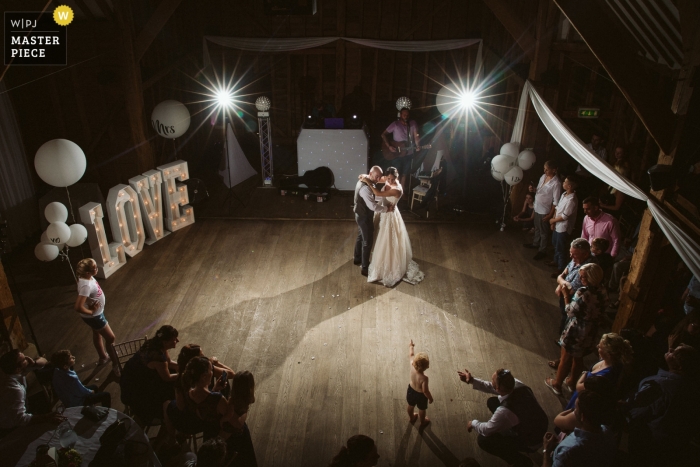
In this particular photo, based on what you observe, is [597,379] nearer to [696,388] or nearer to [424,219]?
[696,388]

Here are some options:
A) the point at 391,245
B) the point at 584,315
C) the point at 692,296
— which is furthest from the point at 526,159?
the point at 584,315

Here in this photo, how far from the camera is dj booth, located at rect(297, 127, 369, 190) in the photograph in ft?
27.4

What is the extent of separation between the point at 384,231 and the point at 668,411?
3.28 m

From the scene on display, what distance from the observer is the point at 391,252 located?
18.8 feet

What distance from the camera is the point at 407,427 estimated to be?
3893 mm

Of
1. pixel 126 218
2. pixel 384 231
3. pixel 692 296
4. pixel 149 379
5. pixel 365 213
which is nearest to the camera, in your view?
pixel 149 379

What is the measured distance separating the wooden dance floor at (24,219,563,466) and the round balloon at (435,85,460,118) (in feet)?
11.6

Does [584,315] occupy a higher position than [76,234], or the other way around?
[584,315]

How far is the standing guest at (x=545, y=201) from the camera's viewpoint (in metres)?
5.90

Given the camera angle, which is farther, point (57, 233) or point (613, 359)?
point (57, 233)

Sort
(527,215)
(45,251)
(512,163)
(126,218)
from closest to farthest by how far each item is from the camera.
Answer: (45,251), (126,218), (512,163), (527,215)

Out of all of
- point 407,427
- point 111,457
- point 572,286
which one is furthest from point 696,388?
point 111,457

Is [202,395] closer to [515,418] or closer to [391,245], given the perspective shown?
[515,418]

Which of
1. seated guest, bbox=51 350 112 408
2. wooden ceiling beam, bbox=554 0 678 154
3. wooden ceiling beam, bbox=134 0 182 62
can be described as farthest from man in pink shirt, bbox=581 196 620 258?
wooden ceiling beam, bbox=134 0 182 62
